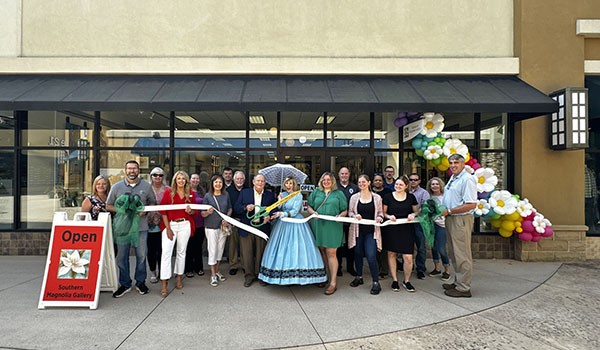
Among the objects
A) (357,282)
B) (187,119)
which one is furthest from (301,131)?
(357,282)

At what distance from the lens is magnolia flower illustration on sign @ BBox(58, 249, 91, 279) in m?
4.82

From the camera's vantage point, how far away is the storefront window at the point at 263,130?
8.34 meters

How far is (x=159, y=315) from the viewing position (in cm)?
457

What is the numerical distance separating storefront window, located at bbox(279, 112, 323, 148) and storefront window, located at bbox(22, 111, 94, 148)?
15.3 feet

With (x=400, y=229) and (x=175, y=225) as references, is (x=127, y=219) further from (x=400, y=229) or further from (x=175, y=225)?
(x=400, y=229)

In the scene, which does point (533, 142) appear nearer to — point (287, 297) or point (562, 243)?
point (562, 243)

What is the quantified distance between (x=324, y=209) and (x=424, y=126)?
3179mm

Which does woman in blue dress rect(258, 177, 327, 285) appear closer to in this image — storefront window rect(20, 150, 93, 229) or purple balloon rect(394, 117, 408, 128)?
purple balloon rect(394, 117, 408, 128)

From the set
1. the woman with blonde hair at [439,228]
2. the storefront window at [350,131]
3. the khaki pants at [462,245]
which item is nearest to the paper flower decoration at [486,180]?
the woman with blonde hair at [439,228]

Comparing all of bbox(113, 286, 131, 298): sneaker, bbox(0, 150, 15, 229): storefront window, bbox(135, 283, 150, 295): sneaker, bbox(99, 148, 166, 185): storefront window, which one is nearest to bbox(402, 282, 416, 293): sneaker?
bbox(135, 283, 150, 295): sneaker

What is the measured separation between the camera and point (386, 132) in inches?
332

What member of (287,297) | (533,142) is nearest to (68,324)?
(287,297)

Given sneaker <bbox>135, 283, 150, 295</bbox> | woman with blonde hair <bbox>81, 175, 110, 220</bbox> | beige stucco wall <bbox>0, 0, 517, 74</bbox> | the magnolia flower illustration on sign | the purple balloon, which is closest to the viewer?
the magnolia flower illustration on sign

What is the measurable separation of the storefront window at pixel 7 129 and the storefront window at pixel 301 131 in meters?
6.49
